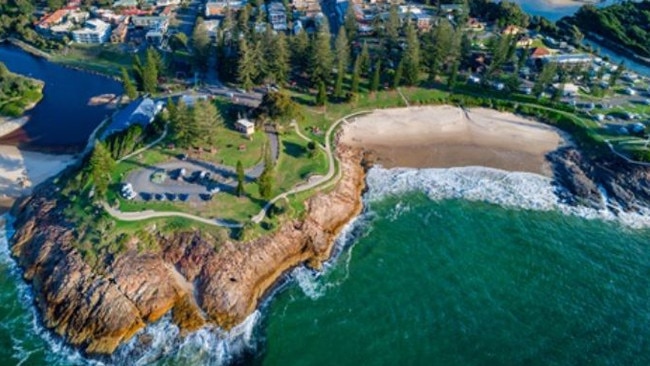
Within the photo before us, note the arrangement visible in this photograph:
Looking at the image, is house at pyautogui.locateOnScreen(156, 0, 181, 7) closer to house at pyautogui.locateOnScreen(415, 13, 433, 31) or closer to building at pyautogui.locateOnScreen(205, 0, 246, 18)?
building at pyautogui.locateOnScreen(205, 0, 246, 18)

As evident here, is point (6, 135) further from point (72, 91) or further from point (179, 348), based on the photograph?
point (179, 348)

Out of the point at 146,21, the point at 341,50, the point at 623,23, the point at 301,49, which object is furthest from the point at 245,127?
the point at 623,23

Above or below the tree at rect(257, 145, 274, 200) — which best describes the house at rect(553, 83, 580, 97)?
above

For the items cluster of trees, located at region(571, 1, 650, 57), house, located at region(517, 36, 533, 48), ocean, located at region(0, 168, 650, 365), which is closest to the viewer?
ocean, located at region(0, 168, 650, 365)

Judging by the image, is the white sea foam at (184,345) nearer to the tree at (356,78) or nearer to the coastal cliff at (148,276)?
the coastal cliff at (148,276)

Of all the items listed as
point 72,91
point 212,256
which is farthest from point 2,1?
point 212,256

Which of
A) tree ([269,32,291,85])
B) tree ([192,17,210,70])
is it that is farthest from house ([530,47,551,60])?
tree ([192,17,210,70])

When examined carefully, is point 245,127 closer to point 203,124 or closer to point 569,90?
point 203,124
